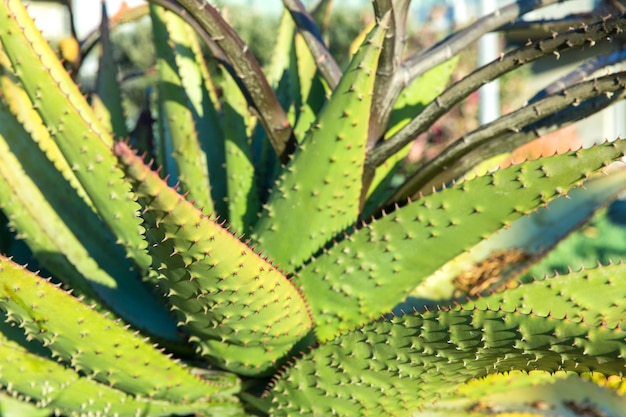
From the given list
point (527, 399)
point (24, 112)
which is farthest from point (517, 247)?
point (24, 112)

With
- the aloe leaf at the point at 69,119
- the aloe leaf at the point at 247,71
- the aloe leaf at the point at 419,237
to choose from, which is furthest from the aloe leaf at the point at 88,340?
the aloe leaf at the point at 247,71

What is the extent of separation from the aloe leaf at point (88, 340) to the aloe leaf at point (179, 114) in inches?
13.7

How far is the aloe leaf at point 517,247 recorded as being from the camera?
1428mm

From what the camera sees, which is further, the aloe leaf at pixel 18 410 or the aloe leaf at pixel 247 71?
the aloe leaf at pixel 18 410

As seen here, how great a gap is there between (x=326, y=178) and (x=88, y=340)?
0.45 metres

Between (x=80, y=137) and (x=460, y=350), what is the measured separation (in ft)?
2.22

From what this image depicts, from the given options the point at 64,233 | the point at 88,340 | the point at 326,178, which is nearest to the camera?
the point at 88,340

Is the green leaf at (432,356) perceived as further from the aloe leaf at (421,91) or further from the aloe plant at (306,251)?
the aloe leaf at (421,91)

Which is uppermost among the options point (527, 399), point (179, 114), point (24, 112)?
point (179, 114)

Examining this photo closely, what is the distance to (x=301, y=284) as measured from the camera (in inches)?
46.9

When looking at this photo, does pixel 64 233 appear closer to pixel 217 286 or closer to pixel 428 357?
pixel 217 286

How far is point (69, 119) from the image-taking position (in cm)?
112

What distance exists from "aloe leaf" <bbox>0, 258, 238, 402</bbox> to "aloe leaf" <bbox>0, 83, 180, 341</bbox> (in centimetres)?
20

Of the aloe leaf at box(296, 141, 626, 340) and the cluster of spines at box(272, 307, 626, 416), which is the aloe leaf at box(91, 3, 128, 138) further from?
the cluster of spines at box(272, 307, 626, 416)
